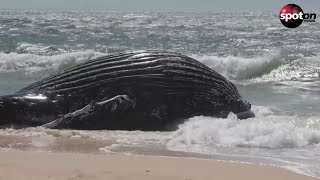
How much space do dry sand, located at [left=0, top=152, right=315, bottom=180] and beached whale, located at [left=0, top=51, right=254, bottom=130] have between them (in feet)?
3.49

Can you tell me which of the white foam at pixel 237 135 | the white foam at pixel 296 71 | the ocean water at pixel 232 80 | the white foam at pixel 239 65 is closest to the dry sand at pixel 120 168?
the ocean water at pixel 232 80

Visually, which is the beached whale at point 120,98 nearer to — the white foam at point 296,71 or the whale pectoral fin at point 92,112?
the whale pectoral fin at point 92,112

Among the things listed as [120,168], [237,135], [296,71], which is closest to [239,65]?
[296,71]

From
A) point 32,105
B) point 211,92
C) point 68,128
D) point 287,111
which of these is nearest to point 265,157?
point 211,92

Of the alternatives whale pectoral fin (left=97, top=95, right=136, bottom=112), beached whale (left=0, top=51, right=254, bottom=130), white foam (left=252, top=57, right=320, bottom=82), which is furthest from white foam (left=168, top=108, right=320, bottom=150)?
white foam (left=252, top=57, right=320, bottom=82)

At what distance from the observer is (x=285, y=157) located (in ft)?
18.8

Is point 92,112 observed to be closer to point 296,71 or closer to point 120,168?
point 120,168

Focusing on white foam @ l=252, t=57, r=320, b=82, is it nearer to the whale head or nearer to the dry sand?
the whale head

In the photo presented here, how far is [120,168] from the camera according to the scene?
488cm

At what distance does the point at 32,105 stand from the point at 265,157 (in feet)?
8.89

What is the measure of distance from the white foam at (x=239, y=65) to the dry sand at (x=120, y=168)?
1207 cm

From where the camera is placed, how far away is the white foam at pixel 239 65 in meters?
17.7

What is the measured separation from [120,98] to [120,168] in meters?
1.72

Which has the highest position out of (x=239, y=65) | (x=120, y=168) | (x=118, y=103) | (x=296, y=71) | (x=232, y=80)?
(x=239, y=65)
